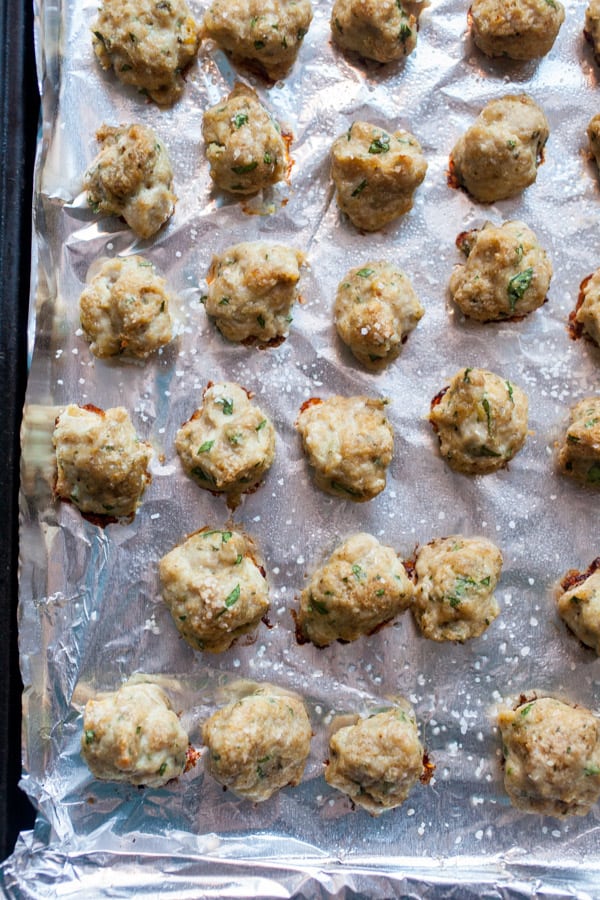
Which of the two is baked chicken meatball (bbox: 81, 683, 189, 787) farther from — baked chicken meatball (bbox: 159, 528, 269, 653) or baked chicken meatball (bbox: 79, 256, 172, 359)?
baked chicken meatball (bbox: 79, 256, 172, 359)

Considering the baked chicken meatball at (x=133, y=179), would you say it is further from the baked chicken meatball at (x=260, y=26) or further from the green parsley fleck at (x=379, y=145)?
the green parsley fleck at (x=379, y=145)

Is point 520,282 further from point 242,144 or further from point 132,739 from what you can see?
point 132,739

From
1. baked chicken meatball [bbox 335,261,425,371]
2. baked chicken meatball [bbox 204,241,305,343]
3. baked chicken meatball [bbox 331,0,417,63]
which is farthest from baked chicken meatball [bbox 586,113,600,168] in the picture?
baked chicken meatball [bbox 204,241,305,343]

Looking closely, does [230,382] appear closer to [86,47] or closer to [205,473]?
[205,473]

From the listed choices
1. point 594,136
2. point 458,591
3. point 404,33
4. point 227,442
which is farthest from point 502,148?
point 458,591

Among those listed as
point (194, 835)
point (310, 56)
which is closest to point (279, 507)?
point (194, 835)

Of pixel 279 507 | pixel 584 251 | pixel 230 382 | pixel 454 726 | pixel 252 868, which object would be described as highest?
pixel 584 251

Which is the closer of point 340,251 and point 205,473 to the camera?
point 205,473

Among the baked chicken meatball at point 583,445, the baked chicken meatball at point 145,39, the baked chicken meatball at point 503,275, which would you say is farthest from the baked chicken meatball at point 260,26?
the baked chicken meatball at point 583,445
